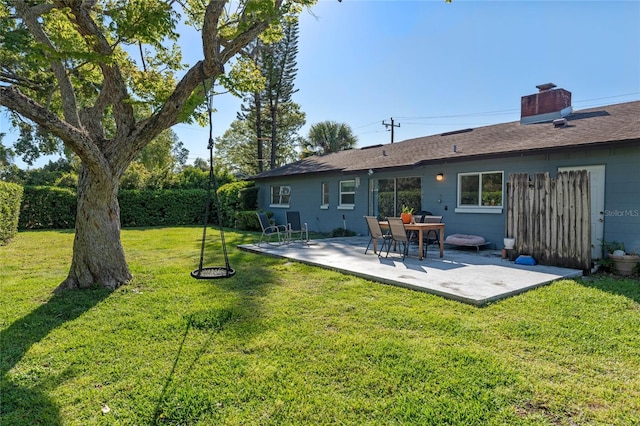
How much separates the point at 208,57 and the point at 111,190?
2605mm

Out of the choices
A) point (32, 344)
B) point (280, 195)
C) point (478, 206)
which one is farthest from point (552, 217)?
point (280, 195)

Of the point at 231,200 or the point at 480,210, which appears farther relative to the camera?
the point at 231,200

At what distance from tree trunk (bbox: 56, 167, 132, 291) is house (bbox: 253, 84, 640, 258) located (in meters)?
8.40

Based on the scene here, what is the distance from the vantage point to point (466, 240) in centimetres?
934

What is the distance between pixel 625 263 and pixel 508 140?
15.1 ft

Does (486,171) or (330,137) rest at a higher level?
(330,137)

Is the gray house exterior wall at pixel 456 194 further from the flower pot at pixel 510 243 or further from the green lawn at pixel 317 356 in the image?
the green lawn at pixel 317 356

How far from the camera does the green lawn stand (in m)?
2.45

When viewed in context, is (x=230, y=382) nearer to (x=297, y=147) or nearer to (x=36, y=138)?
(x=36, y=138)

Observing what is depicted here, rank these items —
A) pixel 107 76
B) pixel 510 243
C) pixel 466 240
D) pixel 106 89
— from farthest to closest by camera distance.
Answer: pixel 466 240 < pixel 510 243 < pixel 106 89 < pixel 107 76

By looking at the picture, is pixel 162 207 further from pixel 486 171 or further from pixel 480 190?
pixel 486 171

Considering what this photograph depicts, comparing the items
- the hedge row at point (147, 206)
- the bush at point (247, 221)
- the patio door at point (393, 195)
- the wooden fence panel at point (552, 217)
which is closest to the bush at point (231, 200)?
the hedge row at point (147, 206)

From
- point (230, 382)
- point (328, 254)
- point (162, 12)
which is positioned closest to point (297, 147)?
point (328, 254)

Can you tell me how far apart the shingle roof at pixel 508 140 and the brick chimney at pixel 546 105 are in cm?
41
